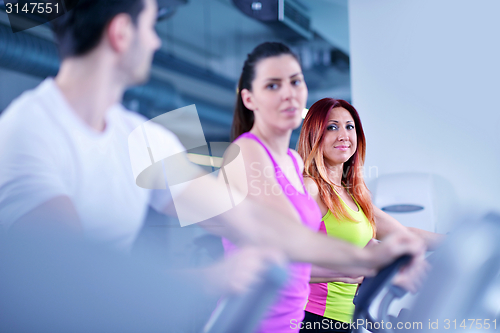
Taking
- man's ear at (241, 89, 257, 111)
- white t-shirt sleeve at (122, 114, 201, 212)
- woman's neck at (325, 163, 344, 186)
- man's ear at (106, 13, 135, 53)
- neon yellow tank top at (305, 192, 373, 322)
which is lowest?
neon yellow tank top at (305, 192, 373, 322)

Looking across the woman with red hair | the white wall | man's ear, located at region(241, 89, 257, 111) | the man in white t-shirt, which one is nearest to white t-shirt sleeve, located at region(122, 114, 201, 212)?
the man in white t-shirt

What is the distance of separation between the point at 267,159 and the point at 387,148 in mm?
1196

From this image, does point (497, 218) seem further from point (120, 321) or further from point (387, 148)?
point (387, 148)

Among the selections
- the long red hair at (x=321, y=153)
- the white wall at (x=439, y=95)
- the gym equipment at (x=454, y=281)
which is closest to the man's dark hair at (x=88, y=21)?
the gym equipment at (x=454, y=281)

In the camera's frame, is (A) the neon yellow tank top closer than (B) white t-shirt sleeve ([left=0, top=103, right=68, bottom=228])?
No

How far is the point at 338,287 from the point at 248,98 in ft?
2.80

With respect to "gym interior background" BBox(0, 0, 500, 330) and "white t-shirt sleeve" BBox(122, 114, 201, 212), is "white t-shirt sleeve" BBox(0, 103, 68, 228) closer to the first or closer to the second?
"white t-shirt sleeve" BBox(122, 114, 201, 212)

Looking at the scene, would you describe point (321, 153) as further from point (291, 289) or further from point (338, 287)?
point (291, 289)

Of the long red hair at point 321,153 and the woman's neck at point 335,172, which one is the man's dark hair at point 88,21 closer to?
the long red hair at point 321,153

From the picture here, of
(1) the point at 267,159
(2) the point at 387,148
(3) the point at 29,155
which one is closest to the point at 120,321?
(3) the point at 29,155

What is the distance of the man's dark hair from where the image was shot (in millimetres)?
789

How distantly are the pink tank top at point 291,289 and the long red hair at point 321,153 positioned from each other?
12.6 inches

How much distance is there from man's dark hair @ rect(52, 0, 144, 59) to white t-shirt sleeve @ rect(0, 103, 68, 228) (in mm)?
147

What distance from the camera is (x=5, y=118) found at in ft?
2.56
